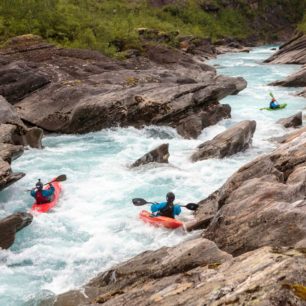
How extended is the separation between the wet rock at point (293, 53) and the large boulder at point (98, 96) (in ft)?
86.1

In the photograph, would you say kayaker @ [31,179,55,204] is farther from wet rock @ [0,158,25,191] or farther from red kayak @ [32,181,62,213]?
wet rock @ [0,158,25,191]

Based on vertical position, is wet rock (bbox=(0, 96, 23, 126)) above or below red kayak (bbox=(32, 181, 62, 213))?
above

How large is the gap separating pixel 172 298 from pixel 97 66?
2560 centimetres

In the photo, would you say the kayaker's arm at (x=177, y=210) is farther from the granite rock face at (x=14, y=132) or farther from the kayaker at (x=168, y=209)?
the granite rock face at (x=14, y=132)

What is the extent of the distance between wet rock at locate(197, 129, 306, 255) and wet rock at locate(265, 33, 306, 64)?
4221 centimetres

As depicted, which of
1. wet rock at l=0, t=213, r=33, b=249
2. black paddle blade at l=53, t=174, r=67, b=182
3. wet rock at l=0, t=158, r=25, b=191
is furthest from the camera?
black paddle blade at l=53, t=174, r=67, b=182

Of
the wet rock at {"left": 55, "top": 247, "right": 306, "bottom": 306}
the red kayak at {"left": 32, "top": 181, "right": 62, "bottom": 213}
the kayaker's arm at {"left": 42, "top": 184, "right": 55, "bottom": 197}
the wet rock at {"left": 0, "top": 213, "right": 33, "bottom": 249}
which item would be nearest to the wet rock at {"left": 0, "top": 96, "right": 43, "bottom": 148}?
the red kayak at {"left": 32, "top": 181, "right": 62, "bottom": 213}

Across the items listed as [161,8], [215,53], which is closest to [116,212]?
[215,53]

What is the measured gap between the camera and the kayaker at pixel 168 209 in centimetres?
1399

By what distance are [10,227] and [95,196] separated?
4.27 metres

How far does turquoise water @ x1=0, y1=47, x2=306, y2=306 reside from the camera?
11859 millimetres

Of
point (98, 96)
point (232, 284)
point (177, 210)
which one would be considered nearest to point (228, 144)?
point (177, 210)

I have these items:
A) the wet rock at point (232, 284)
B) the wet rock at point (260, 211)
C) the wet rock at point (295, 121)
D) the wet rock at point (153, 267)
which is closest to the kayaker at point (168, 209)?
the wet rock at point (260, 211)

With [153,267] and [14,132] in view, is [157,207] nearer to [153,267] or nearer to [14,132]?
[153,267]
